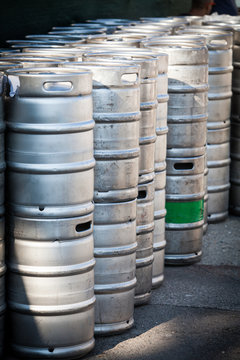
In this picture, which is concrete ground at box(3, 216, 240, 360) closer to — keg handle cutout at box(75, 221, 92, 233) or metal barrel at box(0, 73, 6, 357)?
Answer: metal barrel at box(0, 73, 6, 357)

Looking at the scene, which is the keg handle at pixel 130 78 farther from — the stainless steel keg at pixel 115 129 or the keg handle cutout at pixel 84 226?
the keg handle cutout at pixel 84 226

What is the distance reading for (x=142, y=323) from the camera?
614 cm

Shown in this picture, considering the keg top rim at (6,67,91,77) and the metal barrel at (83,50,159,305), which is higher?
the keg top rim at (6,67,91,77)

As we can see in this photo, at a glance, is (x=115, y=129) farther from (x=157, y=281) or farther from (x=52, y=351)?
(x=157, y=281)

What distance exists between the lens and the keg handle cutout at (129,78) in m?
5.52

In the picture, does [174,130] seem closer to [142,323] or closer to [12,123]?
[142,323]

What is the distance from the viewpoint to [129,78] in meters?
5.91

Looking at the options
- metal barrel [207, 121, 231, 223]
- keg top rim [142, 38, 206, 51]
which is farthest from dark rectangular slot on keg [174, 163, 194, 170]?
metal barrel [207, 121, 231, 223]

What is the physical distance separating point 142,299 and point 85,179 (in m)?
1.58

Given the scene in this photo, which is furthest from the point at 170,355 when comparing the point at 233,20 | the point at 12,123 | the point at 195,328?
the point at 233,20

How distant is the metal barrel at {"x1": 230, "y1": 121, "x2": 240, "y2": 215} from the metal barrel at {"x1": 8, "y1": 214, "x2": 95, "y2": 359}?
4220mm

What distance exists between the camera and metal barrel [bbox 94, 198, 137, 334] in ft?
18.6

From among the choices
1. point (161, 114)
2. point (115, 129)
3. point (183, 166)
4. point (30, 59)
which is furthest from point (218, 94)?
point (115, 129)

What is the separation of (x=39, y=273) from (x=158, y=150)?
179cm
